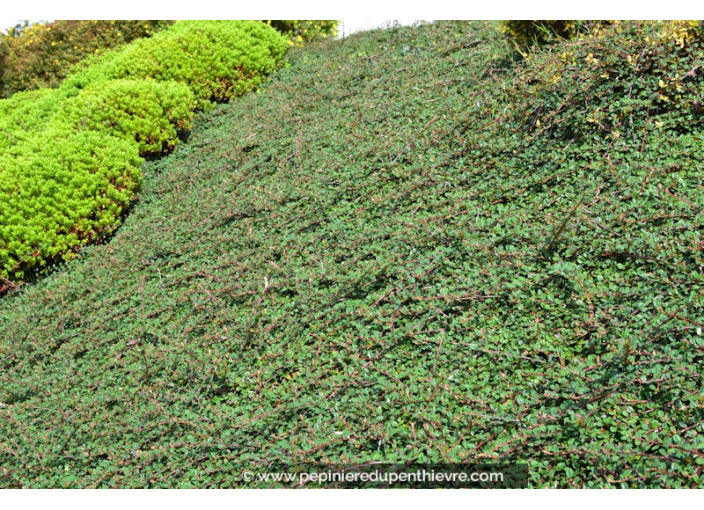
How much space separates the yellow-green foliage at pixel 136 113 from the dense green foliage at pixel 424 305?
1713mm

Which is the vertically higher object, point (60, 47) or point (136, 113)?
point (60, 47)

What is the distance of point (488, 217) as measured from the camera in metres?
3.52

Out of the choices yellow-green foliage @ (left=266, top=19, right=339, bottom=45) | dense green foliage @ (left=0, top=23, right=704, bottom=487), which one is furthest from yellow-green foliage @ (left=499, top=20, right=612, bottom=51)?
yellow-green foliage @ (left=266, top=19, right=339, bottom=45)

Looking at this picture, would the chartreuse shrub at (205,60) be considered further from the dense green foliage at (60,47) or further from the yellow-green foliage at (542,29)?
the yellow-green foliage at (542,29)

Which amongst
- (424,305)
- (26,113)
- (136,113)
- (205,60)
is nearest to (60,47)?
(26,113)

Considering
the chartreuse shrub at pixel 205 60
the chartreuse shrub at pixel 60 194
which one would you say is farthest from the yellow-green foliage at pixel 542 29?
the chartreuse shrub at pixel 60 194

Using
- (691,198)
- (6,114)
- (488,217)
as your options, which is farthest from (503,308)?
(6,114)

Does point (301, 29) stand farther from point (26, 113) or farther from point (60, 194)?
point (60, 194)

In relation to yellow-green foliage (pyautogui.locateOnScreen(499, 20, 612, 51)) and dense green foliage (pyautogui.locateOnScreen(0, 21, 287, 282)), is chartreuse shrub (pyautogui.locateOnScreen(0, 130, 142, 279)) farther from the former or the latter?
yellow-green foliage (pyautogui.locateOnScreen(499, 20, 612, 51))

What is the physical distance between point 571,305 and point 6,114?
30.1 feet

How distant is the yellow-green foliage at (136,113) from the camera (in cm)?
628

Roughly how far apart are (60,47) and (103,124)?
5234 mm

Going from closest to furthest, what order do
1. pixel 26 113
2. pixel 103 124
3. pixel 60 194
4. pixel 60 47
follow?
pixel 60 194
pixel 103 124
pixel 26 113
pixel 60 47

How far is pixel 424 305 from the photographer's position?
3.10m
